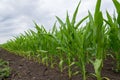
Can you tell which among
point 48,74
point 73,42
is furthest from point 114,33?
point 48,74

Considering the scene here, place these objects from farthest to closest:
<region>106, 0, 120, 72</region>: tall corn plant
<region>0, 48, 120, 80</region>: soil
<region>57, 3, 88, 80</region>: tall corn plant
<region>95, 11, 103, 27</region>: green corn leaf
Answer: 1. <region>0, 48, 120, 80</region>: soil
2. <region>106, 0, 120, 72</region>: tall corn plant
3. <region>57, 3, 88, 80</region>: tall corn plant
4. <region>95, 11, 103, 27</region>: green corn leaf

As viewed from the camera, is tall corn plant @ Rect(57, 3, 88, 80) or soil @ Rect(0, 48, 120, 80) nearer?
tall corn plant @ Rect(57, 3, 88, 80)

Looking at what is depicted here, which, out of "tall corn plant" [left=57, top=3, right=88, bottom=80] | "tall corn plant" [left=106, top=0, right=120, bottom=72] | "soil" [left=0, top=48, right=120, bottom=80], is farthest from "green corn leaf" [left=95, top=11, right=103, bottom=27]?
"soil" [left=0, top=48, right=120, bottom=80]

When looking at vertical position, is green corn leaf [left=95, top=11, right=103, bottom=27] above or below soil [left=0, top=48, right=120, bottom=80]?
above

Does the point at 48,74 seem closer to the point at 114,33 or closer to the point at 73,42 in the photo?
the point at 73,42

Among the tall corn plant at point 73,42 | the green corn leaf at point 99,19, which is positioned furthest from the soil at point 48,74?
the green corn leaf at point 99,19

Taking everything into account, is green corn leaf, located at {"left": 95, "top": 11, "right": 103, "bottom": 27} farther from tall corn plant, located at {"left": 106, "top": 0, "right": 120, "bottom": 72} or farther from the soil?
the soil

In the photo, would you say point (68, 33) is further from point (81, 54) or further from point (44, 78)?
point (44, 78)

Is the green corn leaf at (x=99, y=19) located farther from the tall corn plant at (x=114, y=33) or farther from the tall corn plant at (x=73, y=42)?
the tall corn plant at (x=114, y=33)

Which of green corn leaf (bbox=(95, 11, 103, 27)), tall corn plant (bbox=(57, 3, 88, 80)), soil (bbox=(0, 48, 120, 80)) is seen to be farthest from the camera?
A: soil (bbox=(0, 48, 120, 80))

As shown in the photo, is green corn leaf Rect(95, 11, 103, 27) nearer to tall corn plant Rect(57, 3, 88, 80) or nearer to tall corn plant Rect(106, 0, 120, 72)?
tall corn plant Rect(57, 3, 88, 80)

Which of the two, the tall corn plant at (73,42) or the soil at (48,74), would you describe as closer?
the tall corn plant at (73,42)

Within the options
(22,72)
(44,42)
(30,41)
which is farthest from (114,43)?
(30,41)

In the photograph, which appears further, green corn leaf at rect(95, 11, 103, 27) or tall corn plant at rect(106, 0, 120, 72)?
tall corn plant at rect(106, 0, 120, 72)
